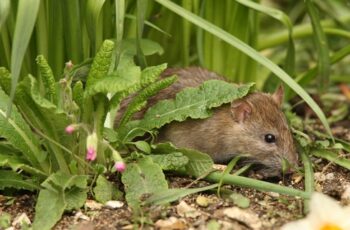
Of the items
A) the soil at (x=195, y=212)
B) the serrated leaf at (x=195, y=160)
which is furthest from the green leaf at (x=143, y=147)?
the soil at (x=195, y=212)

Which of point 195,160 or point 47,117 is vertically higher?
point 47,117

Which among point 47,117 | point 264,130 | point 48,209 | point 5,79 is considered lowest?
point 48,209

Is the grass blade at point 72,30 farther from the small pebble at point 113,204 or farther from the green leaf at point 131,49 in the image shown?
the small pebble at point 113,204

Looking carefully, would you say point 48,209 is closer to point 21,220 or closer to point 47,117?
point 21,220

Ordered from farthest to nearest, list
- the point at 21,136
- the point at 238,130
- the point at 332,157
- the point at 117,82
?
the point at 238,130, the point at 332,157, the point at 21,136, the point at 117,82

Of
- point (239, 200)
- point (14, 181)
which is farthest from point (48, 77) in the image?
point (239, 200)

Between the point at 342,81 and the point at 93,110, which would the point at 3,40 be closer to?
the point at 93,110

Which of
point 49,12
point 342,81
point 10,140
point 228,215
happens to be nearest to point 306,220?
point 228,215
